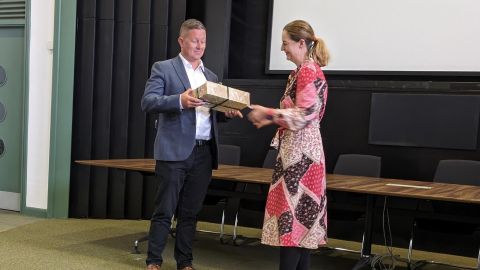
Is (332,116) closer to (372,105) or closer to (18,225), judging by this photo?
(372,105)

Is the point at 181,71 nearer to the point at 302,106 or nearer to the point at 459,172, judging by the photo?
the point at 302,106

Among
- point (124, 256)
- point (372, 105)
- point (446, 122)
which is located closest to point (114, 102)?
point (124, 256)

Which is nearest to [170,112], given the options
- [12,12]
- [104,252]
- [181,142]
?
[181,142]

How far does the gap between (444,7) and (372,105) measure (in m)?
1.14

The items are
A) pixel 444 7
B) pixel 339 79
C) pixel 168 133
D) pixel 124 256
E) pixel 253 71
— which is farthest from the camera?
pixel 253 71

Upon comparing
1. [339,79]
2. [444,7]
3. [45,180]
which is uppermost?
[444,7]

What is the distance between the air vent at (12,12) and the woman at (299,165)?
4.38 m

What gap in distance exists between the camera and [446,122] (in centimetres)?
489

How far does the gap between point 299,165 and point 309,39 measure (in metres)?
0.60

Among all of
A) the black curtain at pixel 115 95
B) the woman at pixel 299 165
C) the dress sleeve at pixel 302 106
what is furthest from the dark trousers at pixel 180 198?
the black curtain at pixel 115 95

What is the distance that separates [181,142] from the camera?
10.7 ft

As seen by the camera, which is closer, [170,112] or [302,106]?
[302,106]

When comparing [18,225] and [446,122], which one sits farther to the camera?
[18,225]

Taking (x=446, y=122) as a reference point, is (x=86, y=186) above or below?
below
